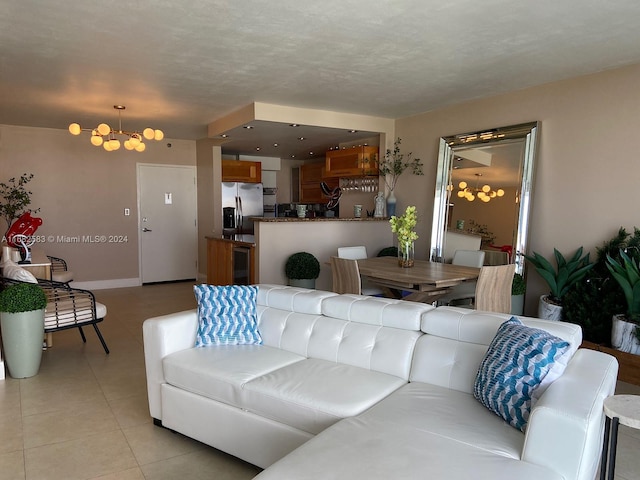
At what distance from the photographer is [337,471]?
144cm

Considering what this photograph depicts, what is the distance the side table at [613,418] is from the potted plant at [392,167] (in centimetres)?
457

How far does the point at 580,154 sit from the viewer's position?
165 inches

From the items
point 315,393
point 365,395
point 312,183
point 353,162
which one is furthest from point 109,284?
point 365,395

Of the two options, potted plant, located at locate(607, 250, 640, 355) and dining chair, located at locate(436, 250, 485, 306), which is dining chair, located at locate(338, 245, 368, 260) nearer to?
dining chair, located at locate(436, 250, 485, 306)

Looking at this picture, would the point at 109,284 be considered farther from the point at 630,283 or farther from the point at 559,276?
the point at 630,283

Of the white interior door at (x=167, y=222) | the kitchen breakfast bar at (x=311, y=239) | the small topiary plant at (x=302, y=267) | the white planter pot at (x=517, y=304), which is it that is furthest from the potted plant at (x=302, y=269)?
the white interior door at (x=167, y=222)

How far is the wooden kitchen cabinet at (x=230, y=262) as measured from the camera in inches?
212

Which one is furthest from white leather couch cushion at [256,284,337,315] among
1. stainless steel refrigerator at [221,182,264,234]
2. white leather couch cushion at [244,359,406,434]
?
stainless steel refrigerator at [221,182,264,234]

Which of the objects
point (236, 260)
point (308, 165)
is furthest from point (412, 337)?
point (308, 165)

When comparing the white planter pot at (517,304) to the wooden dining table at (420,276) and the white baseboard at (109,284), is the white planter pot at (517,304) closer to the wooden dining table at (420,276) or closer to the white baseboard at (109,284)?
the wooden dining table at (420,276)

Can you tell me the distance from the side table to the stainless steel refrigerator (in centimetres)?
654

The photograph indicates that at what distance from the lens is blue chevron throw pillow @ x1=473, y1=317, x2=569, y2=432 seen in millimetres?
1717

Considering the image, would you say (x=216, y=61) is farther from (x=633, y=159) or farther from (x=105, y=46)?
(x=633, y=159)

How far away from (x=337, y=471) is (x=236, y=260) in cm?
444
